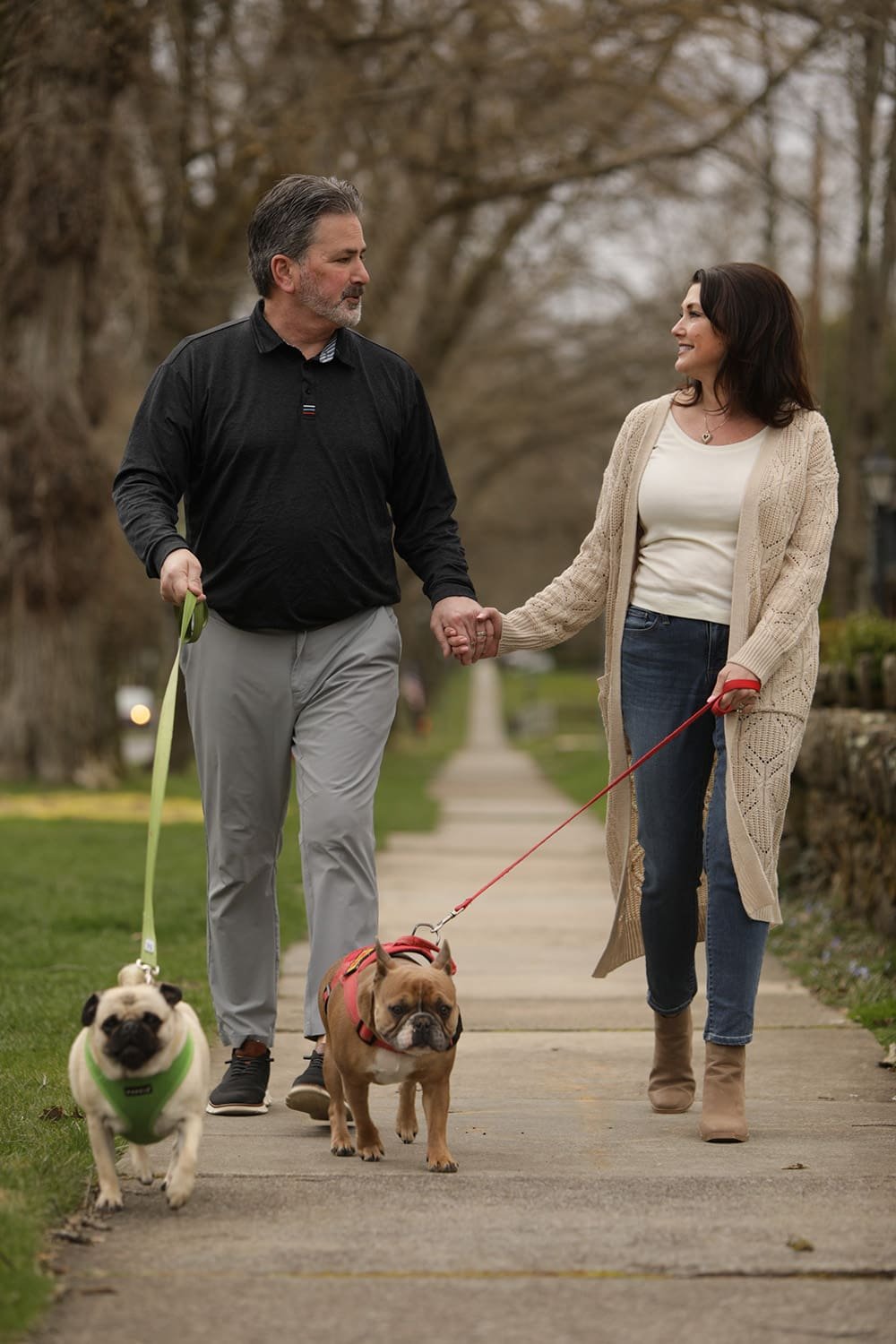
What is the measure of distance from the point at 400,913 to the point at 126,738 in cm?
3531

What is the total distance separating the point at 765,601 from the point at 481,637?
79 centimetres

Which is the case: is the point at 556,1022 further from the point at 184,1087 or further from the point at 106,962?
the point at 184,1087

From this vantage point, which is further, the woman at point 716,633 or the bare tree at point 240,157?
the bare tree at point 240,157

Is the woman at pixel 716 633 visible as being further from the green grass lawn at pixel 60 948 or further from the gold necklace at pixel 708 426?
the green grass lawn at pixel 60 948

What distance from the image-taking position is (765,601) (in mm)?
5098

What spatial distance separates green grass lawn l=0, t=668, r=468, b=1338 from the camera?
3922mm

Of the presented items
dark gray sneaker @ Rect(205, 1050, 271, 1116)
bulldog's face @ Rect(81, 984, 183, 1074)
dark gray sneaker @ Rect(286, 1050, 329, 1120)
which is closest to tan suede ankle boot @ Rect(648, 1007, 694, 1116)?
dark gray sneaker @ Rect(286, 1050, 329, 1120)

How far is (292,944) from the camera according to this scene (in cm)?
893

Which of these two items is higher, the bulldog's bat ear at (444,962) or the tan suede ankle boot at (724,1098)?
the bulldog's bat ear at (444,962)

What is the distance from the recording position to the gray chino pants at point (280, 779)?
5016 mm

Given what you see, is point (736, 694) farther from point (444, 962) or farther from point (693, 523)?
point (444, 962)

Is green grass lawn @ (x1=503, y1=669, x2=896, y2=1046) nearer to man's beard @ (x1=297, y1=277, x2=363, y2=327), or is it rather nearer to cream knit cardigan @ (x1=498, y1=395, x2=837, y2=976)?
cream knit cardigan @ (x1=498, y1=395, x2=837, y2=976)

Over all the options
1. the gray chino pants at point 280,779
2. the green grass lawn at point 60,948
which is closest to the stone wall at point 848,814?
the green grass lawn at point 60,948

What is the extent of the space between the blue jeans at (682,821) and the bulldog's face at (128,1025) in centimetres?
164
